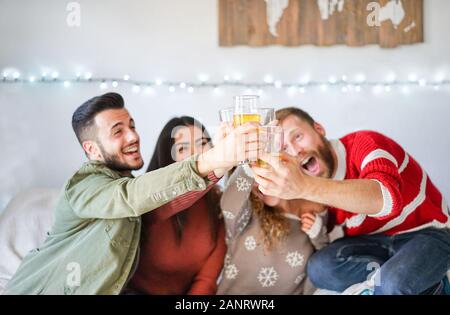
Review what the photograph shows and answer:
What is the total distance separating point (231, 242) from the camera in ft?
5.88

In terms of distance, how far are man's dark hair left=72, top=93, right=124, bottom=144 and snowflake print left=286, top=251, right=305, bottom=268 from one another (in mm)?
777

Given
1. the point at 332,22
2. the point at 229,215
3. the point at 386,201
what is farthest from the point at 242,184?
the point at 332,22

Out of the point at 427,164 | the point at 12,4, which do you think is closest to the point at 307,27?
the point at 427,164

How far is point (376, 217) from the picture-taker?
5.50 ft

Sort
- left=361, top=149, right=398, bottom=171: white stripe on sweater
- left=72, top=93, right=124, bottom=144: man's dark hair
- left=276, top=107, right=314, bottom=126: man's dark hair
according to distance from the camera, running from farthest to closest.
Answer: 1. left=276, top=107, right=314, bottom=126: man's dark hair
2. left=72, top=93, right=124, bottom=144: man's dark hair
3. left=361, top=149, right=398, bottom=171: white stripe on sweater

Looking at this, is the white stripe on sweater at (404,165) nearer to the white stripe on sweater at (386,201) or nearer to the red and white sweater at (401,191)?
the red and white sweater at (401,191)

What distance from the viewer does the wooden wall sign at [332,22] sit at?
1890mm

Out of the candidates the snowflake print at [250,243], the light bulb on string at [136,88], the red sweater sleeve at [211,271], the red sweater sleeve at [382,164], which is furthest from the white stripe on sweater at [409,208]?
the light bulb on string at [136,88]

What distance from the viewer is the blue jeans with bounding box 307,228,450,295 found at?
160cm

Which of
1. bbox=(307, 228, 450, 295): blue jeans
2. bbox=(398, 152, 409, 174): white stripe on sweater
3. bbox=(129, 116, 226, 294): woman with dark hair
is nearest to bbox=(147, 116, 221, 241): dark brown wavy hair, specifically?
bbox=(129, 116, 226, 294): woman with dark hair

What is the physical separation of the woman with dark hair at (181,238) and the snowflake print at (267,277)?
0.50 ft

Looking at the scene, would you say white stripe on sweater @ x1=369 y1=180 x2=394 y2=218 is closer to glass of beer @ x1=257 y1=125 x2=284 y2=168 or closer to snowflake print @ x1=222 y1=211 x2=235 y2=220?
glass of beer @ x1=257 y1=125 x2=284 y2=168
